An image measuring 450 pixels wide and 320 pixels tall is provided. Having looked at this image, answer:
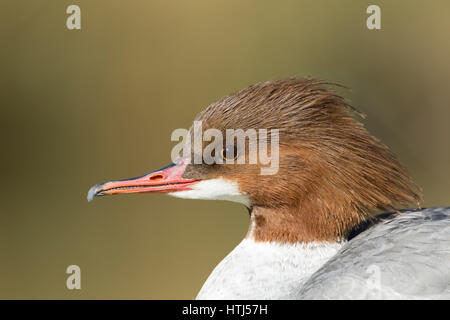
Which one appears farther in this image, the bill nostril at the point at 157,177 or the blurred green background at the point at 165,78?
the blurred green background at the point at 165,78

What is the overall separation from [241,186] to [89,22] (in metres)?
3.27

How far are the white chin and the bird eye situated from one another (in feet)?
0.29

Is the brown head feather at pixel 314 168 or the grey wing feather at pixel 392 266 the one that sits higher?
the brown head feather at pixel 314 168

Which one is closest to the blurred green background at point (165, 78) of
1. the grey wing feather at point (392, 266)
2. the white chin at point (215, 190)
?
the white chin at point (215, 190)

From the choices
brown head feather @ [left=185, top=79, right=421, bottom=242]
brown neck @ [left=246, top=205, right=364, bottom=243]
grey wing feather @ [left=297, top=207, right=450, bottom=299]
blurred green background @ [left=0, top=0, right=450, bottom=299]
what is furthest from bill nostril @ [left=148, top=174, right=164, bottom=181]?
blurred green background @ [left=0, top=0, right=450, bottom=299]

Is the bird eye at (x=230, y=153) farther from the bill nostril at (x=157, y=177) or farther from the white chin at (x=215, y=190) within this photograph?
the bill nostril at (x=157, y=177)

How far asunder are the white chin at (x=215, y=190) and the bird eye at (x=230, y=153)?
9 centimetres

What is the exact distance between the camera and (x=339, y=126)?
2.21 meters

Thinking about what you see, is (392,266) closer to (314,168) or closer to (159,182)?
(314,168)

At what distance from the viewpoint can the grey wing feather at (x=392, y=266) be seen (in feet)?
6.47

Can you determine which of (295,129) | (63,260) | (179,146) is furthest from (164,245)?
(295,129)

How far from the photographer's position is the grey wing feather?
1972 millimetres

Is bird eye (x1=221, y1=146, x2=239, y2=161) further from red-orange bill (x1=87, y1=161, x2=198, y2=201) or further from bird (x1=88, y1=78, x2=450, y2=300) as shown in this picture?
red-orange bill (x1=87, y1=161, x2=198, y2=201)

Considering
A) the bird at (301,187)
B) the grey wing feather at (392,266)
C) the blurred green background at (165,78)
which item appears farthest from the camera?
the blurred green background at (165,78)
